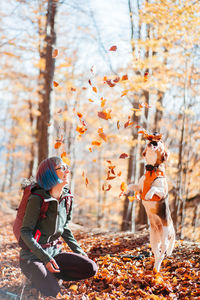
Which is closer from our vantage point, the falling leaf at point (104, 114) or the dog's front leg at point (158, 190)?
the dog's front leg at point (158, 190)

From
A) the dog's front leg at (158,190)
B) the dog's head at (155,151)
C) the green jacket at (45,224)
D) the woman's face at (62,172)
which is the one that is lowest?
the green jacket at (45,224)

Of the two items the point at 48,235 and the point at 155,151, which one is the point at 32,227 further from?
the point at 155,151

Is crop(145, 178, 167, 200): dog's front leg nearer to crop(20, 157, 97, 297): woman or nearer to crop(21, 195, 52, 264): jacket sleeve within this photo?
crop(20, 157, 97, 297): woman

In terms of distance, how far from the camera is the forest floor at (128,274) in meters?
2.86

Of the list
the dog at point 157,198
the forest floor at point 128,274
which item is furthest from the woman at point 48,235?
the dog at point 157,198

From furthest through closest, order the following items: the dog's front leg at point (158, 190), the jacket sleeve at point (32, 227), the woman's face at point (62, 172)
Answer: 1. the dog's front leg at point (158, 190)
2. the woman's face at point (62, 172)
3. the jacket sleeve at point (32, 227)

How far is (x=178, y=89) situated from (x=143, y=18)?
4078 mm

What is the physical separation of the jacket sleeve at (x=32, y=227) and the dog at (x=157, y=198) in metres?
1.23

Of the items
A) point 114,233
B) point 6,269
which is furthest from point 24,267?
point 114,233

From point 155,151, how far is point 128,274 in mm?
1491

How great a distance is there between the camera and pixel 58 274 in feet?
9.20

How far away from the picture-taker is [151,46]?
5.78 meters

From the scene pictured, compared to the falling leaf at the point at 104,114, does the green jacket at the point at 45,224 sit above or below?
below

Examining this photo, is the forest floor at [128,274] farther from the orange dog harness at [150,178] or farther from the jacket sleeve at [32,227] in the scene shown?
the orange dog harness at [150,178]
